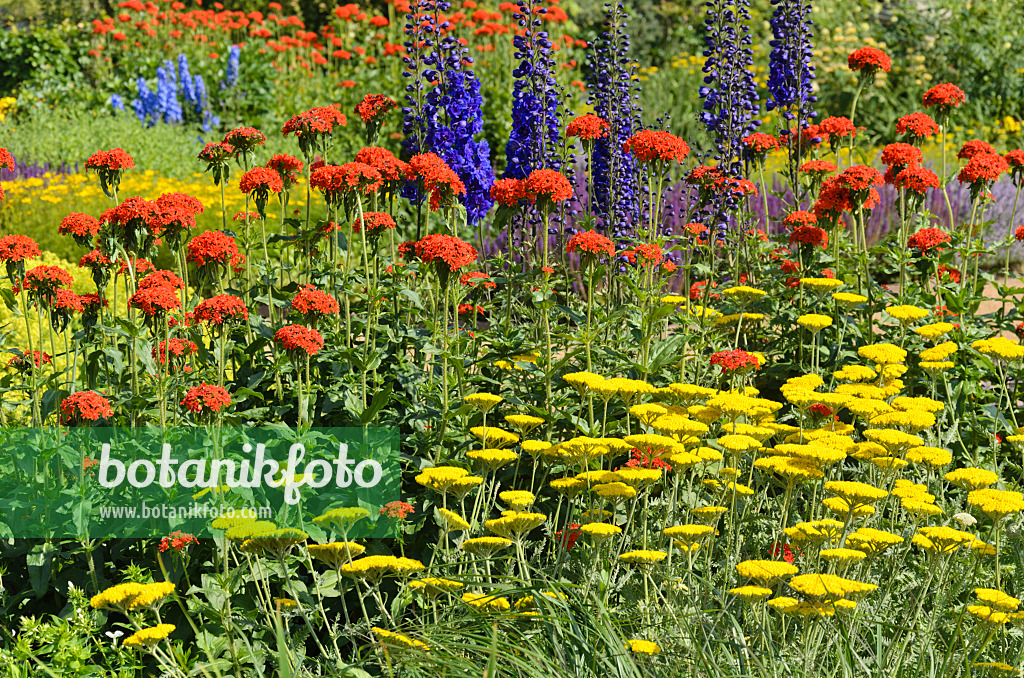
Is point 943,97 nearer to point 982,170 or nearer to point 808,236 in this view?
point 982,170

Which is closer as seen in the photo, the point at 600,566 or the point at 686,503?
the point at 600,566

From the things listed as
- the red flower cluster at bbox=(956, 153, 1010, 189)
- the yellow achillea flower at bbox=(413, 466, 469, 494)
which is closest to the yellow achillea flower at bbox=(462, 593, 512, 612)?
the yellow achillea flower at bbox=(413, 466, 469, 494)

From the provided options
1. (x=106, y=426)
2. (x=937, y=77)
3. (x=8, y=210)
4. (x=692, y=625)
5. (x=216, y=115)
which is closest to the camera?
(x=692, y=625)

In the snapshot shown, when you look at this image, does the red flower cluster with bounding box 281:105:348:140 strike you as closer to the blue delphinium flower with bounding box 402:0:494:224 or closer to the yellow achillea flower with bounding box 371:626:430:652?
the blue delphinium flower with bounding box 402:0:494:224

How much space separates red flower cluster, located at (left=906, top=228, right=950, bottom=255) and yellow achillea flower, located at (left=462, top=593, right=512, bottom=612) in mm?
2740

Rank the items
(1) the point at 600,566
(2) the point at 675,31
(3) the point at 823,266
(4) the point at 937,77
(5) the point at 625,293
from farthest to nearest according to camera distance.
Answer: (2) the point at 675,31 < (4) the point at 937,77 < (5) the point at 625,293 < (3) the point at 823,266 < (1) the point at 600,566

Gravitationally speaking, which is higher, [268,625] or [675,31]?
[675,31]

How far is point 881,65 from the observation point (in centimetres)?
457

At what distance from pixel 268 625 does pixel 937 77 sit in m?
13.2

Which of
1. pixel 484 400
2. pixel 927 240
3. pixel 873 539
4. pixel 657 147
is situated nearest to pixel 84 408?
pixel 484 400

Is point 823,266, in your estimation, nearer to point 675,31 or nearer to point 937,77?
point 937,77

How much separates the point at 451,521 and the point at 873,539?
1.09 metres

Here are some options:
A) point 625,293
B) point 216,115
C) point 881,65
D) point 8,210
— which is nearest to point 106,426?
point 625,293

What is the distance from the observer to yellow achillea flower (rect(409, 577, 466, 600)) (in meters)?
2.40
